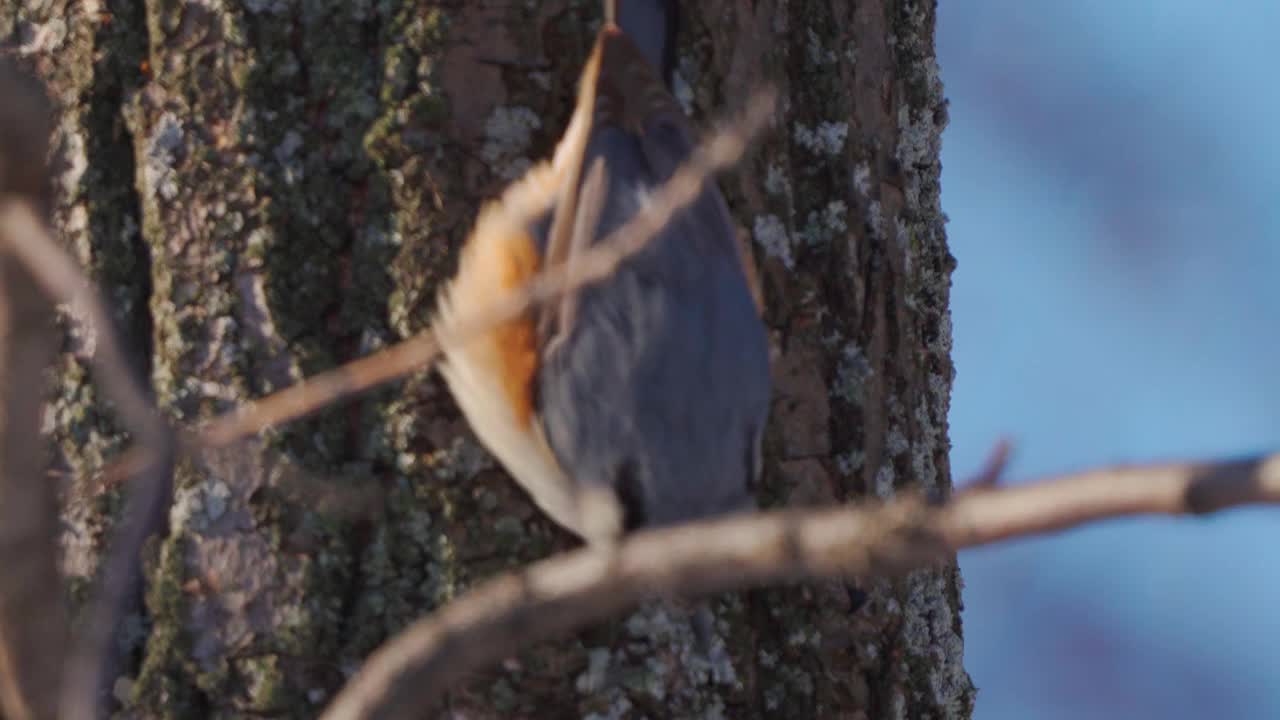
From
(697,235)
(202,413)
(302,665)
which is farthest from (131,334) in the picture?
(697,235)

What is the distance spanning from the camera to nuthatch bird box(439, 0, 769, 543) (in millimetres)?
1451

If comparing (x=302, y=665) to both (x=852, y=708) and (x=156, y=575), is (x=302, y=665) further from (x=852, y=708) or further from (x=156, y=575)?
(x=852, y=708)

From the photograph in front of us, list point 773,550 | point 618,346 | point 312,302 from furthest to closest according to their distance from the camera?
1. point 312,302
2. point 618,346
3. point 773,550

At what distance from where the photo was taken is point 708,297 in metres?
1.47

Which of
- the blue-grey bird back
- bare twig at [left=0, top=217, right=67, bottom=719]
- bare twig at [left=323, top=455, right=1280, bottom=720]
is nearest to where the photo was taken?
bare twig at [left=323, top=455, right=1280, bottom=720]

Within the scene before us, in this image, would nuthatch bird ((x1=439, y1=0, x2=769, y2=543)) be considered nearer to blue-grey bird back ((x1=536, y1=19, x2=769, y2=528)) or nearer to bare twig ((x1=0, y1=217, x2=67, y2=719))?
blue-grey bird back ((x1=536, y1=19, x2=769, y2=528))

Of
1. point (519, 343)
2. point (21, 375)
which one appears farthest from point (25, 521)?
point (519, 343)

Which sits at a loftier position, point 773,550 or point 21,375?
point 21,375

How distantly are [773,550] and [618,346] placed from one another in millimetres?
634

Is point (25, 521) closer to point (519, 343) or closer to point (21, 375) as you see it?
point (21, 375)

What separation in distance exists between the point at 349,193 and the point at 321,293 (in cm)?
10

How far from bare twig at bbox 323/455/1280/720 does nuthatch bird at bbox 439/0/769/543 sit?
19.9 inches

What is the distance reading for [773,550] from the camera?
2.73 feet

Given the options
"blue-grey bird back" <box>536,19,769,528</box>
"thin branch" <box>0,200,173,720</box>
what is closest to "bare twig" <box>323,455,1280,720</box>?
"thin branch" <box>0,200,173,720</box>
